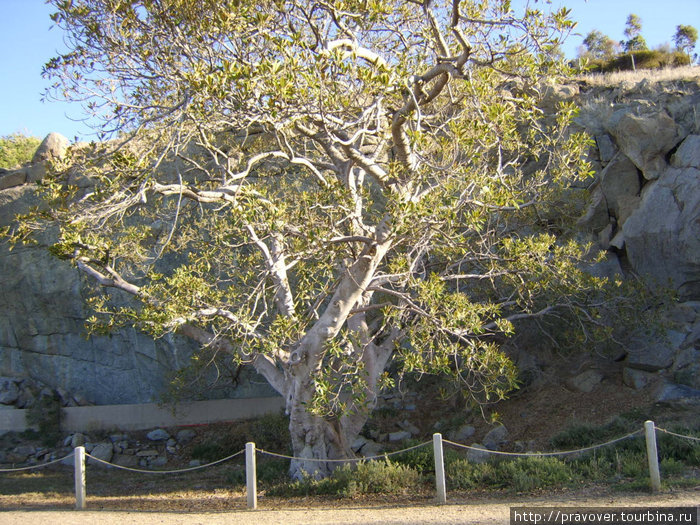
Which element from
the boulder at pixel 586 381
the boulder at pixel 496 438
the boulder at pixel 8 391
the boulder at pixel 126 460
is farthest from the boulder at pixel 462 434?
the boulder at pixel 8 391

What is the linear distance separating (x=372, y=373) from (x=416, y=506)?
260 cm

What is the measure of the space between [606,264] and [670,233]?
157 cm

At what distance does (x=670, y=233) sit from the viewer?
13758 mm

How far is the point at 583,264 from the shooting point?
14086mm

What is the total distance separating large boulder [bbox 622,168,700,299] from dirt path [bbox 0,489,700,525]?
6.74 metres

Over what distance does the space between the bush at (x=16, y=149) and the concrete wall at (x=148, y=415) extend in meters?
15.0

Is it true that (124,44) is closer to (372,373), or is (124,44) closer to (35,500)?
(372,373)

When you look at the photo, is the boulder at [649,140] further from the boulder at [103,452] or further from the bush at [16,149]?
the bush at [16,149]

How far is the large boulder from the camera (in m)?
13.5

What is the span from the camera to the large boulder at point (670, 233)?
44.2 ft

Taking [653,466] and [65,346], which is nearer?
[653,466]

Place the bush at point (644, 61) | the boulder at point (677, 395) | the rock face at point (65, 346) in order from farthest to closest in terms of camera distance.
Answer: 1. the bush at point (644, 61)
2. the rock face at point (65, 346)
3. the boulder at point (677, 395)

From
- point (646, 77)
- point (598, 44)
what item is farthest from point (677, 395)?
point (598, 44)

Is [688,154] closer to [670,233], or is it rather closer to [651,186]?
[651,186]
